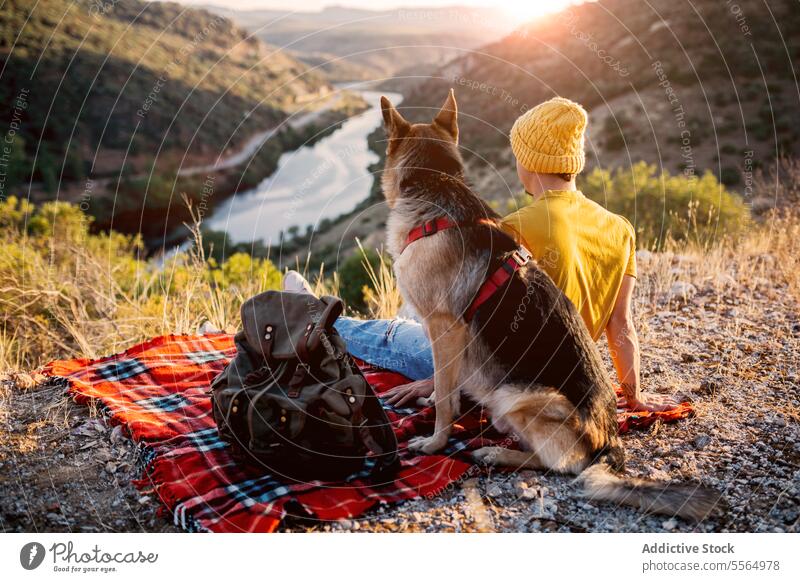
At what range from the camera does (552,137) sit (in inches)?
162

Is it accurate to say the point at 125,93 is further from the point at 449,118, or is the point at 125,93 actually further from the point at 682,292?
the point at 449,118

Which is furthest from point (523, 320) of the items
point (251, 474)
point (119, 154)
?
point (119, 154)

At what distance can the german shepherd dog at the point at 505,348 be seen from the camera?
3.73 metres

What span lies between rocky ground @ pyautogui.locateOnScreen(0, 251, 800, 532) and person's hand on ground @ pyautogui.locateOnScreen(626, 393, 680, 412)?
178 millimetres

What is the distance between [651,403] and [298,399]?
112 inches

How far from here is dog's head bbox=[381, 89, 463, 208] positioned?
440 centimetres

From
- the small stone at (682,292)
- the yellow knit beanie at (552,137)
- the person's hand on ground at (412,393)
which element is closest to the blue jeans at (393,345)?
the person's hand on ground at (412,393)

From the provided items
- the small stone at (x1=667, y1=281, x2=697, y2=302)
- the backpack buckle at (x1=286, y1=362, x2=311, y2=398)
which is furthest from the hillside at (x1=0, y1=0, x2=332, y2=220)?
the backpack buckle at (x1=286, y1=362, x2=311, y2=398)

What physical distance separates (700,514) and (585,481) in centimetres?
65

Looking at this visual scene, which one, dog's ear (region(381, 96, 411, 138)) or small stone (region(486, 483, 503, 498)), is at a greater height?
dog's ear (region(381, 96, 411, 138))

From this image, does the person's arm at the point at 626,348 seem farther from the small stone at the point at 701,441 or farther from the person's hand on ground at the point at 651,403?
the small stone at the point at 701,441

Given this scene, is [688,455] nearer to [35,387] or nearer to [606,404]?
[606,404]

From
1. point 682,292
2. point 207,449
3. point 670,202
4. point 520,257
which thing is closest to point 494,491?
point 520,257

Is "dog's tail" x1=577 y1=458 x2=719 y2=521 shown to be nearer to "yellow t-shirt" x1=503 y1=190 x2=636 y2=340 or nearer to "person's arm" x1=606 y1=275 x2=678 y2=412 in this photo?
"person's arm" x1=606 y1=275 x2=678 y2=412
